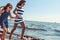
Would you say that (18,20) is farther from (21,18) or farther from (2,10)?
(2,10)

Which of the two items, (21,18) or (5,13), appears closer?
(5,13)

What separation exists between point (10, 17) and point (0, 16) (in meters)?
0.74

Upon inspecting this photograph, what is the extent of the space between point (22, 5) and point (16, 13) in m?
0.46

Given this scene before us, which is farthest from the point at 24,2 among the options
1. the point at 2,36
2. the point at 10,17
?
the point at 2,36

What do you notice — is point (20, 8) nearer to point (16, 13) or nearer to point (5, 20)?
point (16, 13)

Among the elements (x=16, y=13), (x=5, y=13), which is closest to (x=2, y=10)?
(x=5, y=13)

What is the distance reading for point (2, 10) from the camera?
12.0m

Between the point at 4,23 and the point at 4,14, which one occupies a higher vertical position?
the point at 4,14

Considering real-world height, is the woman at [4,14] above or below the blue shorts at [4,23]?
above

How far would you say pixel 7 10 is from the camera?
1209cm

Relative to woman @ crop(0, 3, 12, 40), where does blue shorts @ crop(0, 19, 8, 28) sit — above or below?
below

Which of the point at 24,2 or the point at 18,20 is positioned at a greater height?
the point at 24,2

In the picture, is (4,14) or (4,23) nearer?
(4,14)

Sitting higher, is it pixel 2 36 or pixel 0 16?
pixel 0 16
